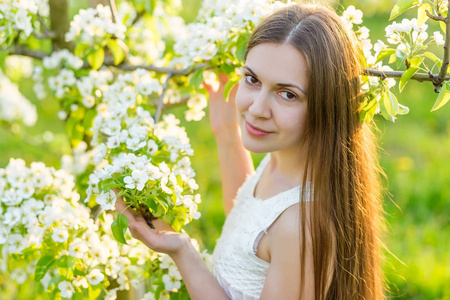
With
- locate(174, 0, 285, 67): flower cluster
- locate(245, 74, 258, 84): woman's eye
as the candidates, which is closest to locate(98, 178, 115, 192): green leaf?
locate(245, 74, 258, 84): woman's eye

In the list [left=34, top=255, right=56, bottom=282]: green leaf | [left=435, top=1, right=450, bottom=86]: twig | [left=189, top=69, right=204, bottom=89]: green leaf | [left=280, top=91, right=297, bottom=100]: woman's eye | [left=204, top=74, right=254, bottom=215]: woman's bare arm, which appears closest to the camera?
[left=435, top=1, right=450, bottom=86]: twig

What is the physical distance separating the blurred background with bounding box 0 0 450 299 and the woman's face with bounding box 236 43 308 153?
617 millimetres

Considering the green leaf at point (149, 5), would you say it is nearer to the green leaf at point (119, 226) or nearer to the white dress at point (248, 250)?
the white dress at point (248, 250)

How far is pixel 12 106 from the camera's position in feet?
10.1

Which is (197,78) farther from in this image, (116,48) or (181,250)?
(181,250)

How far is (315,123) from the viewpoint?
1.51 meters

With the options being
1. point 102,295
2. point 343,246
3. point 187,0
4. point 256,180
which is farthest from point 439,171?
point 187,0

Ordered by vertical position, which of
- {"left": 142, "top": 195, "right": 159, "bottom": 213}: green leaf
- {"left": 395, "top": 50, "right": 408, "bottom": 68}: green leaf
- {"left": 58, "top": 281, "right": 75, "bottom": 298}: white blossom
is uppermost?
{"left": 395, "top": 50, "right": 408, "bottom": 68}: green leaf

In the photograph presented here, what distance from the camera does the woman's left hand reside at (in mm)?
1513

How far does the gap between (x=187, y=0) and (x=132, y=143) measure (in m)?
5.06

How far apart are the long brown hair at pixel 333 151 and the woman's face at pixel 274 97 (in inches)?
0.9

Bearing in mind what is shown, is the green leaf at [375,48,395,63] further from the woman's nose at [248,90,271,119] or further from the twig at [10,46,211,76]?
the twig at [10,46,211,76]

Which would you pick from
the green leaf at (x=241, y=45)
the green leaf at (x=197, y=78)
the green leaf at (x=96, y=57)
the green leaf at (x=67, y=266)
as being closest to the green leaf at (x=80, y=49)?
the green leaf at (x=96, y=57)

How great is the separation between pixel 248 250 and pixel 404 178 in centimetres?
229
